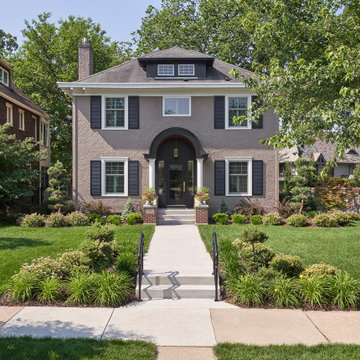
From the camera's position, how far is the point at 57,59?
25859 millimetres

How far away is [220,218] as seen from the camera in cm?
1407

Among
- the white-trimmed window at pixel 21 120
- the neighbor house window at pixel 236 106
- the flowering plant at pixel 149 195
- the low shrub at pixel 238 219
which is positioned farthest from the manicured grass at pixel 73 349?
the white-trimmed window at pixel 21 120

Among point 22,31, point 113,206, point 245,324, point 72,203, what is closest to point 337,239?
point 245,324

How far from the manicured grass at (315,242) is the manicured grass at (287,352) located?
332 cm

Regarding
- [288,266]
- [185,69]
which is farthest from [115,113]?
[288,266]

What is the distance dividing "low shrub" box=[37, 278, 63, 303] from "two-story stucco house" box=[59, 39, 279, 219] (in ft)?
29.8

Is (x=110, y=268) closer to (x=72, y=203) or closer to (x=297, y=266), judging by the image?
(x=297, y=266)

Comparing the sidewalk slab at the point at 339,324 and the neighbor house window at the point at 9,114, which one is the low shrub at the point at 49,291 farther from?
the neighbor house window at the point at 9,114

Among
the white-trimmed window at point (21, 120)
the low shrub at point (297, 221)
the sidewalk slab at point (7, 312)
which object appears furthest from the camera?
the white-trimmed window at point (21, 120)

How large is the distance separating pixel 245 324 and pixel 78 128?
1270 centimetres

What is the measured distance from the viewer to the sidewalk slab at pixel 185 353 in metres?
4.12

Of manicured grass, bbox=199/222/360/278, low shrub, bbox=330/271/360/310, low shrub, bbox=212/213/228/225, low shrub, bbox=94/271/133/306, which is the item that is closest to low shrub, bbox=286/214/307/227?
manicured grass, bbox=199/222/360/278

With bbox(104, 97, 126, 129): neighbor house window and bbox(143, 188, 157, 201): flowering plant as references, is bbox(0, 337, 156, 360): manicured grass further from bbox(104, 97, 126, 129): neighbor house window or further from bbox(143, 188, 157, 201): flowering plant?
bbox(104, 97, 126, 129): neighbor house window

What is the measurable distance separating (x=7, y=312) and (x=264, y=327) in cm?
431
